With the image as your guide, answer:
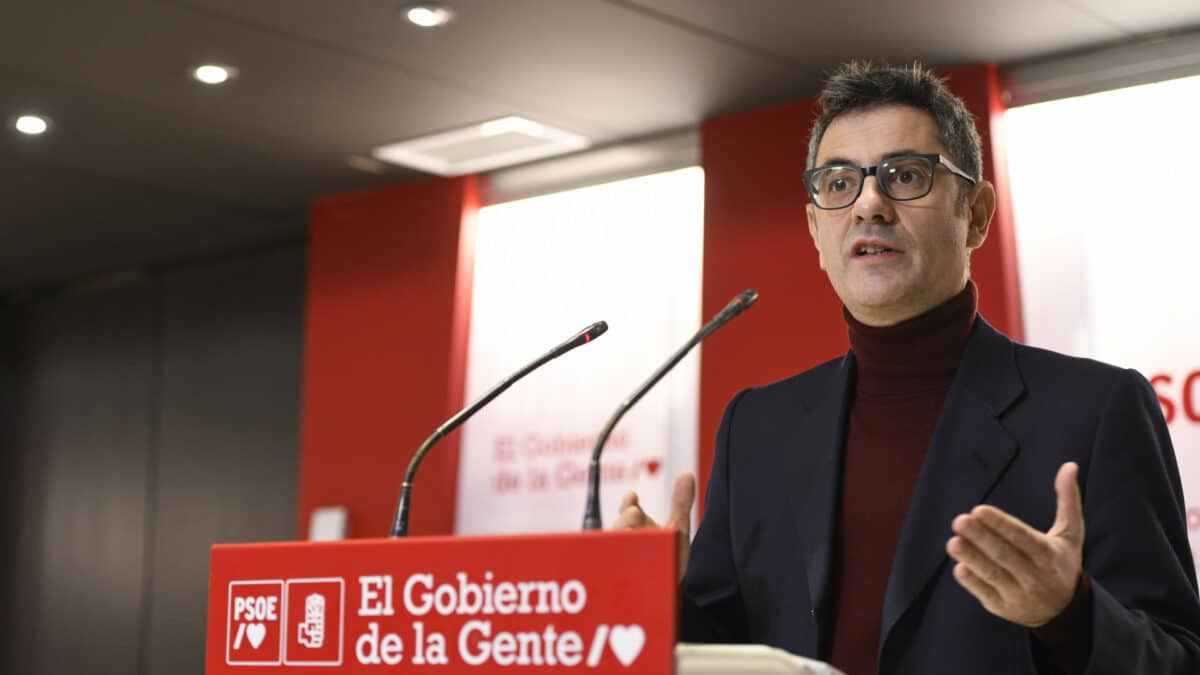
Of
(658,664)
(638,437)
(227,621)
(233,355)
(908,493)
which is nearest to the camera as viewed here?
(658,664)

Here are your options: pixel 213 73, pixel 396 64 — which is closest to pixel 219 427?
pixel 213 73

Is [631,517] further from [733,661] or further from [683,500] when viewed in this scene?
[733,661]

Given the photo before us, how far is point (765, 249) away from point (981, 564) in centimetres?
408

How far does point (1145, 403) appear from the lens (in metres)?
1.80

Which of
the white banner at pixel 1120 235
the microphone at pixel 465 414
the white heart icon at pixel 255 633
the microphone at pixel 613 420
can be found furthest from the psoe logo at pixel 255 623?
the white banner at pixel 1120 235

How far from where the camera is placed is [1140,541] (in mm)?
1679

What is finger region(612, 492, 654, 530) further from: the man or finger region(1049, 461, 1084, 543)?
finger region(1049, 461, 1084, 543)

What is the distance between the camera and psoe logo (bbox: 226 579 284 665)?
1646mm

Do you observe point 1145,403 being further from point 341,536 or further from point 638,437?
point 341,536

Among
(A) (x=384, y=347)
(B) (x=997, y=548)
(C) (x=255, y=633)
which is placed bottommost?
(C) (x=255, y=633)

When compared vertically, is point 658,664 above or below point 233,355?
below

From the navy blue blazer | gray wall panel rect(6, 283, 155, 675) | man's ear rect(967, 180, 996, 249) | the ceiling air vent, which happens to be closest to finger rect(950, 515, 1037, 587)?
the navy blue blazer

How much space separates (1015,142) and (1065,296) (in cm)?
56

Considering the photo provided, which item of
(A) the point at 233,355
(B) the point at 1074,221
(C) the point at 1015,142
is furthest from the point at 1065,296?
(A) the point at 233,355
